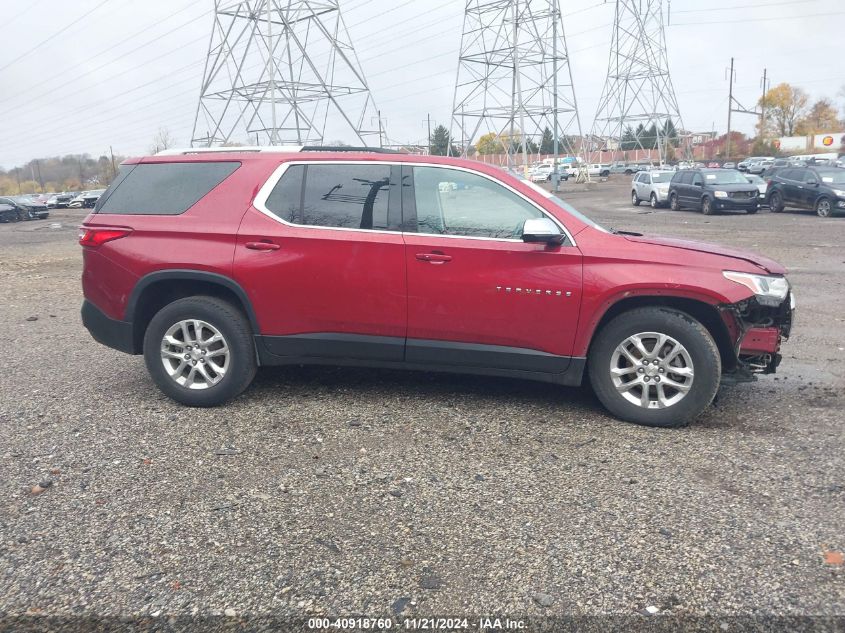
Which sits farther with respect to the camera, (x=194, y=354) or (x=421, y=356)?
(x=194, y=354)

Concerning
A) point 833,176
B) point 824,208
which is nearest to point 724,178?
point 833,176

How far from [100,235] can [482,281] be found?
2.87 m

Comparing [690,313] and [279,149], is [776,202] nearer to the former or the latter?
[690,313]

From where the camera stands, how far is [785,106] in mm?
98875

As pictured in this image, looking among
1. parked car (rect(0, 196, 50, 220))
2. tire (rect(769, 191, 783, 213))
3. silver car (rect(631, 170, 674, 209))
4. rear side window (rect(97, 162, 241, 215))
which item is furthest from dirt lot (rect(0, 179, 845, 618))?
parked car (rect(0, 196, 50, 220))

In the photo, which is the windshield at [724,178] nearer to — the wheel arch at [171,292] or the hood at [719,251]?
the hood at [719,251]

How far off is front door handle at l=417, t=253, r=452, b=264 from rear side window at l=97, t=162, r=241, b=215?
1605 mm

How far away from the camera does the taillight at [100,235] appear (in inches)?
205

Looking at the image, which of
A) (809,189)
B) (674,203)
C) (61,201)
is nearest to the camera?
(809,189)

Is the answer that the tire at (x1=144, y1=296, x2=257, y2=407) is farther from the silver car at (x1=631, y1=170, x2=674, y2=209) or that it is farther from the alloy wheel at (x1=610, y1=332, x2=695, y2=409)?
the silver car at (x1=631, y1=170, x2=674, y2=209)

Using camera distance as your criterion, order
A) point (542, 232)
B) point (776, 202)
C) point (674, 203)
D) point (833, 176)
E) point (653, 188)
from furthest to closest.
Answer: point (653, 188), point (674, 203), point (776, 202), point (833, 176), point (542, 232)

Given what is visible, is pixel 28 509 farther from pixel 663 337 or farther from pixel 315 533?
pixel 663 337

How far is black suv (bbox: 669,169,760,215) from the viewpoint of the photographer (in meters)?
24.4

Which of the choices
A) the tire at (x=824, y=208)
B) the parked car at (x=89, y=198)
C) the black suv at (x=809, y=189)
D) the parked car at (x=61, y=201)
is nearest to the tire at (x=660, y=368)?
the black suv at (x=809, y=189)
